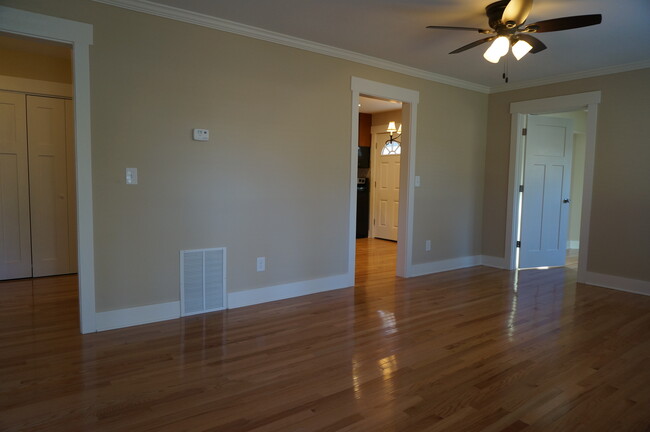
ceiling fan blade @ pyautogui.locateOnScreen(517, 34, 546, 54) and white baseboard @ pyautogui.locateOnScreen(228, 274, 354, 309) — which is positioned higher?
ceiling fan blade @ pyautogui.locateOnScreen(517, 34, 546, 54)

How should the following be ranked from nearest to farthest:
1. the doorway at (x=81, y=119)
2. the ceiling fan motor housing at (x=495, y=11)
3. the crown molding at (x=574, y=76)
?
the doorway at (x=81, y=119) < the ceiling fan motor housing at (x=495, y=11) < the crown molding at (x=574, y=76)

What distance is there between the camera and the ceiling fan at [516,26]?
256cm

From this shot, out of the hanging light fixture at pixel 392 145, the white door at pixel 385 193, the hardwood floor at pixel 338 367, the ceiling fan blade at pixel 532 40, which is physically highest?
the ceiling fan blade at pixel 532 40

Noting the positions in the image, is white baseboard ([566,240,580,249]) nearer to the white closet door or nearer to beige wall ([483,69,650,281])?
beige wall ([483,69,650,281])

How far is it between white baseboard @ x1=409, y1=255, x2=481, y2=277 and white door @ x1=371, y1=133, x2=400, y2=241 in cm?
231

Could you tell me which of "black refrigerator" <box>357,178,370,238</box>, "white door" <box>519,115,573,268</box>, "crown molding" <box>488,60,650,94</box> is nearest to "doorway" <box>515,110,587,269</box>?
"white door" <box>519,115,573,268</box>

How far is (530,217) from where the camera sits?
5469mm

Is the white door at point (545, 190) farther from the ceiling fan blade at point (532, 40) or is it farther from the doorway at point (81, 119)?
the doorway at point (81, 119)

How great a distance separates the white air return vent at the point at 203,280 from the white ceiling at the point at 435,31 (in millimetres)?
1976

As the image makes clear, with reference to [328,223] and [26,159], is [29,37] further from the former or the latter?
[328,223]

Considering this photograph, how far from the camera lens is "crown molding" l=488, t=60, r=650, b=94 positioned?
435 cm

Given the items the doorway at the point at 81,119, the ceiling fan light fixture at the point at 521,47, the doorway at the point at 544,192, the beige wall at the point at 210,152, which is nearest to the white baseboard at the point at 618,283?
the doorway at the point at 544,192

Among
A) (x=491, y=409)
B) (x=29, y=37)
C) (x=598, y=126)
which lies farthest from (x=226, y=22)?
(x=598, y=126)

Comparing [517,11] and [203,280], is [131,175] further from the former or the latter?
[517,11]
